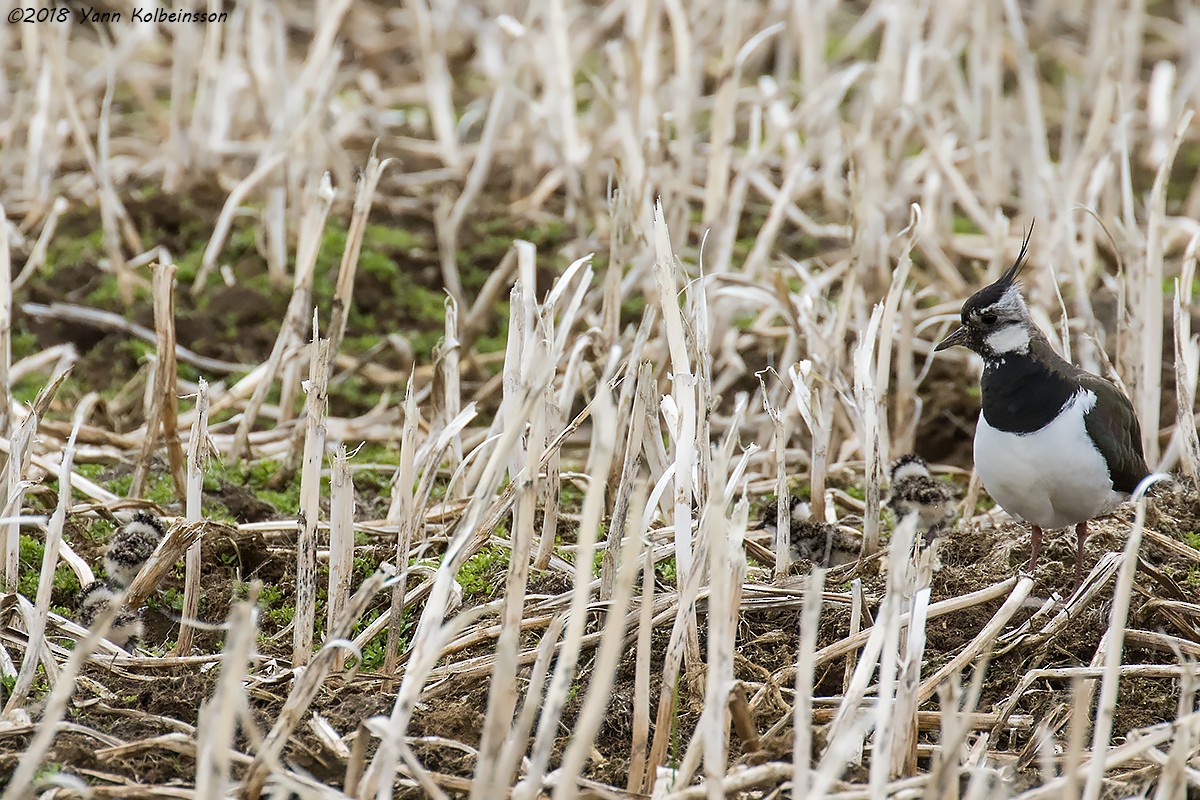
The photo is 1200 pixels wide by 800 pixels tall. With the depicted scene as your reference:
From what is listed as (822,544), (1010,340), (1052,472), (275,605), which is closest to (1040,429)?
(1052,472)

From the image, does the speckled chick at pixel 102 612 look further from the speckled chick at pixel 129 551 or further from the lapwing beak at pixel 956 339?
the lapwing beak at pixel 956 339

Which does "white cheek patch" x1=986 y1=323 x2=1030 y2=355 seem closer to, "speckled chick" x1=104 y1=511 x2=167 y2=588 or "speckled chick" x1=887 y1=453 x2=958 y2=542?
"speckled chick" x1=887 y1=453 x2=958 y2=542

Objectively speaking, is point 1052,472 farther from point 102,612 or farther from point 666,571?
point 102,612

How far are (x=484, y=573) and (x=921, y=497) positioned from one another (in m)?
1.13

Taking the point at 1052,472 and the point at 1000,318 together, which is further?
the point at 1000,318

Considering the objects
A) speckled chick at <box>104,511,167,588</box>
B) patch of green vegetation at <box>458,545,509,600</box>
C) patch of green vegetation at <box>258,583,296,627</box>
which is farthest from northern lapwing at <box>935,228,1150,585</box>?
speckled chick at <box>104,511,167,588</box>

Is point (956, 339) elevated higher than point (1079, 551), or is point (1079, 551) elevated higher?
point (956, 339)

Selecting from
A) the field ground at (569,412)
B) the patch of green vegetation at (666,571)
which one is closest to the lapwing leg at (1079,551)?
the field ground at (569,412)

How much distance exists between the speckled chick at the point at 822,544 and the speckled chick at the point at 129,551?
1538mm

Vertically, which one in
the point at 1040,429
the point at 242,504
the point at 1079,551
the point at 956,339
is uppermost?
the point at 956,339

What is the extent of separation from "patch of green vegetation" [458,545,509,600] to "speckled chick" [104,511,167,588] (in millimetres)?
749

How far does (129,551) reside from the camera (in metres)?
3.34

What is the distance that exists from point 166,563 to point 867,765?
1.58 meters

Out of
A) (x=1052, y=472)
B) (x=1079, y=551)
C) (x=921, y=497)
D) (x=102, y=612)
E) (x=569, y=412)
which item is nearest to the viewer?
(x=102, y=612)
